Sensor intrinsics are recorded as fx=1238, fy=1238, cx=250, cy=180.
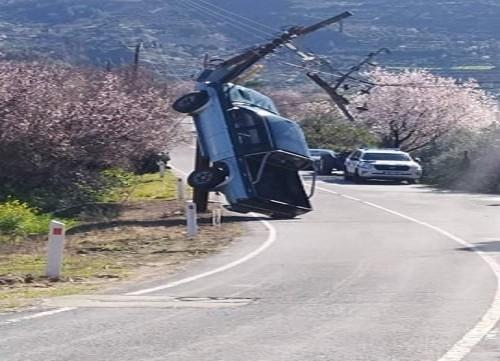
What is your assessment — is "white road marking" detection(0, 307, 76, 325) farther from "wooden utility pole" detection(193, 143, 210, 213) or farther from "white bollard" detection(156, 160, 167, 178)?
"white bollard" detection(156, 160, 167, 178)

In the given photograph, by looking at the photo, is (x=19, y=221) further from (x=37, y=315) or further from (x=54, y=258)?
(x=37, y=315)

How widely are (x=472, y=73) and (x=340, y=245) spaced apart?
215 ft

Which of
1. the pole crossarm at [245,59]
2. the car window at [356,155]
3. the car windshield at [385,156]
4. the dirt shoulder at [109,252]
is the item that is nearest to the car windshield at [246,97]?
the pole crossarm at [245,59]

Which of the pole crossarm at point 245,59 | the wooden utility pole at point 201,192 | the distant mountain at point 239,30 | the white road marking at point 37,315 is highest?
the distant mountain at point 239,30

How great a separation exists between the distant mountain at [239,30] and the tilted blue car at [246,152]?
183 feet

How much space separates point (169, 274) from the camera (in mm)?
17328

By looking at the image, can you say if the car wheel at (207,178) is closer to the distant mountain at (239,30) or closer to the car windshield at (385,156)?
the car windshield at (385,156)

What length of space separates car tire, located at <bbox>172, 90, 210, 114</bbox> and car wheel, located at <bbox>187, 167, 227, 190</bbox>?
1.54m

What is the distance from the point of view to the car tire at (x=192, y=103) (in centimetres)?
2970

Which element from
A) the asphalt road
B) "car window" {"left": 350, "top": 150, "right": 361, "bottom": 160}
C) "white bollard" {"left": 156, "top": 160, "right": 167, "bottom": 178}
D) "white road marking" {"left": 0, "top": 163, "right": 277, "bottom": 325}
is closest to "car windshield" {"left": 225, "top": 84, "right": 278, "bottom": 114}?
"white road marking" {"left": 0, "top": 163, "right": 277, "bottom": 325}

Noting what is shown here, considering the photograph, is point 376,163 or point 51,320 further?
point 376,163

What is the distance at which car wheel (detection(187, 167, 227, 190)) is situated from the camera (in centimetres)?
2886

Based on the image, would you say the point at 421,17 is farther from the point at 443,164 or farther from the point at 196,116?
the point at 196,116

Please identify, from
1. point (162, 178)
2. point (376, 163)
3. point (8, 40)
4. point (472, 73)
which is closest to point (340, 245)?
point (162, 178)
